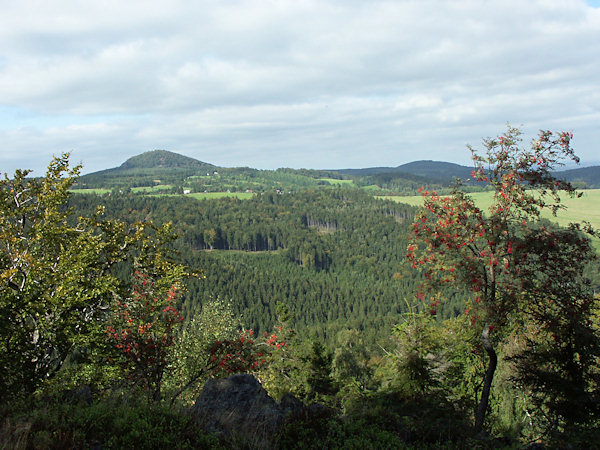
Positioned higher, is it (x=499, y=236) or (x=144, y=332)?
(x=499, y=236)

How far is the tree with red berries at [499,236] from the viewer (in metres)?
9.84

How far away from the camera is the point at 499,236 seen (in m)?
10.2

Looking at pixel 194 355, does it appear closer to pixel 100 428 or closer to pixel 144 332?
pixel 144 332

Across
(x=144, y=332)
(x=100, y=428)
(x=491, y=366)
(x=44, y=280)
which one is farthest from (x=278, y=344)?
(x=100, y=428)

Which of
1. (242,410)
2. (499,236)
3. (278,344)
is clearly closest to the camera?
(242,410)

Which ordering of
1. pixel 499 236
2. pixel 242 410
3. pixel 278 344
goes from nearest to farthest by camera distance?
pixel 242 410
pixel 499 236
pixel 278 344

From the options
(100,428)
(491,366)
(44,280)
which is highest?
(44,280)

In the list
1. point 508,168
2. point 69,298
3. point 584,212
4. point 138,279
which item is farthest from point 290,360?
point 584,212

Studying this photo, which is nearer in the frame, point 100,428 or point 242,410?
point 100,428

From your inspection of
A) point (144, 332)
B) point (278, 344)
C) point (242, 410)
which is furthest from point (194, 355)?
point (242, 410)

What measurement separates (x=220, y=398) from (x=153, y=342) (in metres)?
4.04

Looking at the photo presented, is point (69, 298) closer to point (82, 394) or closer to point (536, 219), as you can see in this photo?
point (82, 394)

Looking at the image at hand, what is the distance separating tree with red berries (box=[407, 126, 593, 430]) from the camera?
9.84 metres

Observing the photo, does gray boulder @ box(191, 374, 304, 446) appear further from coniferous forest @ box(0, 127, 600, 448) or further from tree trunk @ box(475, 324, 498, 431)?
tree trunk @ box(475, 324, 498, 431)
